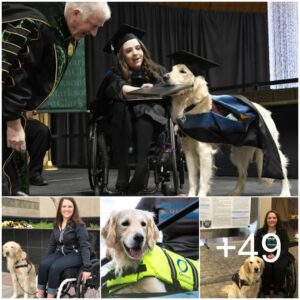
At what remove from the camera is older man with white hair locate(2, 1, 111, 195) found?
122 centimetres

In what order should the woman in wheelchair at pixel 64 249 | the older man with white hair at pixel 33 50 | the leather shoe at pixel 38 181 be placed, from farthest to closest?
1. the leather shoe at pixel 38 181
2. the woman in wheelchair at pixel 64 249
3. the older man with white hair at pixel 33 50

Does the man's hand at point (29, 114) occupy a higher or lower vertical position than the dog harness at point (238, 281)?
higher

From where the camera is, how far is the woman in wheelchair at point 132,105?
1.36 meters

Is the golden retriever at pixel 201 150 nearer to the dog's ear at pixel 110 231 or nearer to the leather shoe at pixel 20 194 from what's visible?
the dog's ear at pixel 110 231

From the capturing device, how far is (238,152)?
152 cm

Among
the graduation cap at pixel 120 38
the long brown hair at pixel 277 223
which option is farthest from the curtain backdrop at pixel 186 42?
the long brown hair at pixel 277 223

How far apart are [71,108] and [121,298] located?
0.61 m

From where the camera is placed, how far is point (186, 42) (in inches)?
58.3

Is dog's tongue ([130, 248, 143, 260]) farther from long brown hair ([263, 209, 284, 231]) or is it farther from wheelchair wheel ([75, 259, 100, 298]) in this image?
long brown hair ([263, 209, 284, 231])

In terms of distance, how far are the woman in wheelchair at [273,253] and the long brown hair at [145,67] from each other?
1.68 feet

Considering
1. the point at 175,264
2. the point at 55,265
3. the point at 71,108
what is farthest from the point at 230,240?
the point at 71,108

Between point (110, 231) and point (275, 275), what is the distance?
1.63ft

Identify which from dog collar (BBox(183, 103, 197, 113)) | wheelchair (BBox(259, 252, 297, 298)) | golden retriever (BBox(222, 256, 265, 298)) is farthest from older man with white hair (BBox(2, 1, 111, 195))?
wheelchair (BBox(259, 252, 297, 298))

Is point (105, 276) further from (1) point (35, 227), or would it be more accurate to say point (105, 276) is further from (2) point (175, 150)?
(2) point (175, 150)
